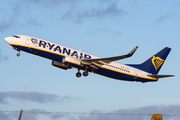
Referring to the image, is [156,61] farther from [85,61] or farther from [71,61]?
[71,61]

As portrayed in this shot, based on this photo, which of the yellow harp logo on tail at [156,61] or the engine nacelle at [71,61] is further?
the yellow harp logo on tail at [156,61]

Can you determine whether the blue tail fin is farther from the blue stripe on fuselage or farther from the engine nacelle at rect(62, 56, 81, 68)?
the engine nacelle at rect(62, 56, 81, 68)

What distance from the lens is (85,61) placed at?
47.2m

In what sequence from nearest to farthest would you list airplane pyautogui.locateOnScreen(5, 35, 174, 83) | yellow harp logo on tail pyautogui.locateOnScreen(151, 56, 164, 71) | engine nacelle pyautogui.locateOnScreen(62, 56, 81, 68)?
engine nacelle pyautogui.locateOnScreen(62, 56, 81, 68) < airplane pyautogui.locateOnScreen(5, 35, 174, 83) < yellow harp logo on tail pyautogui.locateOnScreen(151, 56, 164, 71)

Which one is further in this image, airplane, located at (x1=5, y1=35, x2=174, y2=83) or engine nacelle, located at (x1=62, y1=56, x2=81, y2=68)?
airplane, located at (x1=5, y1=35, x2=174, y2=83)

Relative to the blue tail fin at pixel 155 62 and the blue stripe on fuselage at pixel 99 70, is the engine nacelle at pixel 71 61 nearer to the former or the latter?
the blue stripe on fuselage at pixel 99 70

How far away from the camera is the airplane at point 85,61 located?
45.6m

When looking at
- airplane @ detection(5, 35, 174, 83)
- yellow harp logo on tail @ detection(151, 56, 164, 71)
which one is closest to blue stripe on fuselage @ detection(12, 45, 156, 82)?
airplane @ detection(5, 35, 174, 83)

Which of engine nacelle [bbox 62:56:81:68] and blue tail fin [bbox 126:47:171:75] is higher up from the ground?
blue tail fin [bbox 126:47:171:75]

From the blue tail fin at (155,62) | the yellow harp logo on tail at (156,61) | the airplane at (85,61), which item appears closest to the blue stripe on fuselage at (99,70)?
the airplane at (85,61)

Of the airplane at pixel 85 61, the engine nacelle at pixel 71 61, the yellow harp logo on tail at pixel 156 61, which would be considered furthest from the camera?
the yellow harp logo on tail at pixel 156 61

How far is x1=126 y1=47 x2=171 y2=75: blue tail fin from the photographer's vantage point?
181ft

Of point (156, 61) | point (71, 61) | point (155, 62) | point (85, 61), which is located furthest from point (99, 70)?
point (156, 61)

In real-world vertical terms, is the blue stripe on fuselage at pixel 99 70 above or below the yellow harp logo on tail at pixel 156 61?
below
